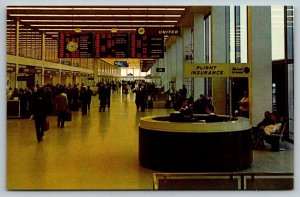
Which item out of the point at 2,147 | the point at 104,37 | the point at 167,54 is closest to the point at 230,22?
the point at 104,37

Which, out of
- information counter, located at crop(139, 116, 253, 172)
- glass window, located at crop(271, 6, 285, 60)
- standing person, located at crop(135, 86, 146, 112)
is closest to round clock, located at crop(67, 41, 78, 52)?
standing person, located at crop(135, 86, 146, 112)

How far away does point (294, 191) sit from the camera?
23.9 ft

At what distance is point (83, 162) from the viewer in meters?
8.93

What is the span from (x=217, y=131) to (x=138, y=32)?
338 inches

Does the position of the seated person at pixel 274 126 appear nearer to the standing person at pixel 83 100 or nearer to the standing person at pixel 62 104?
the standing person at pixel 62 104

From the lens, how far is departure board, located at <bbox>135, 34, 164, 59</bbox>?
1518cm

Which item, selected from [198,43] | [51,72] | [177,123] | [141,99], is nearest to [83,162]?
[177,123]

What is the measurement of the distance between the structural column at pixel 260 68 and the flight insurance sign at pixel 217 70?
2.57 m

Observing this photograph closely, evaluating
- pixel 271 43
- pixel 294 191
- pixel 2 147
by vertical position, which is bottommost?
pixel 294 191

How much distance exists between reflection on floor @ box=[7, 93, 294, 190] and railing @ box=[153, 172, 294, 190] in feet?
1.65

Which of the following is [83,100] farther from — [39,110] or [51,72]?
[39,110]

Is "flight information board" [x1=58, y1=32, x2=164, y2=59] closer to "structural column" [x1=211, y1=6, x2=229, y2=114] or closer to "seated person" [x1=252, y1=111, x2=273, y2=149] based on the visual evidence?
"structural column" [x1=211, y1=6, x2=229, y2=114]

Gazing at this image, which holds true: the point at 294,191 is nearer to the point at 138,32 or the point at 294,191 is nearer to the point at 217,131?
the point at 217,131

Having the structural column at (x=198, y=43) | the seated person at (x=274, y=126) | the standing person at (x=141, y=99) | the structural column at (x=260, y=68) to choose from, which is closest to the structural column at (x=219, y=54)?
the structural column at (x=198, y=43)
